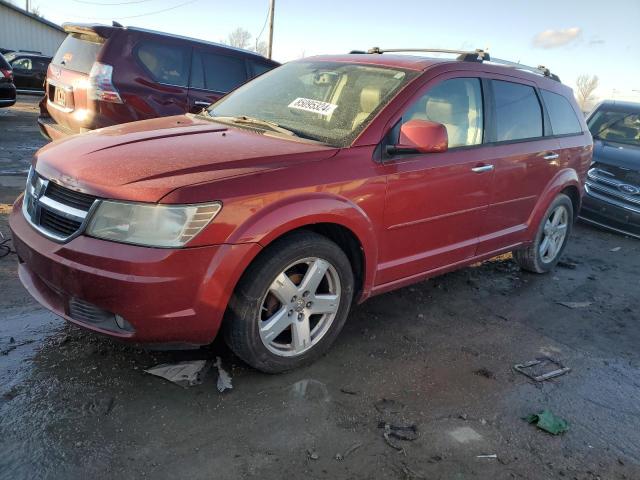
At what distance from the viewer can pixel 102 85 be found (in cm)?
573

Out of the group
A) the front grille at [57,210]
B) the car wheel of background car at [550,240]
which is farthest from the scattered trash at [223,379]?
the car wheel of background car at [550,240]

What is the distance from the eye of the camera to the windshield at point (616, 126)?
25.8 ft

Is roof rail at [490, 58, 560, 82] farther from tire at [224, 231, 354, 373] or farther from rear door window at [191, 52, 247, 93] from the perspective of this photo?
rear door window at [191, 52, 247, 93]

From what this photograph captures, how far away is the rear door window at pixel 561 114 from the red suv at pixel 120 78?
3396 millimetres

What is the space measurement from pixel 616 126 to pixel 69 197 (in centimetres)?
806

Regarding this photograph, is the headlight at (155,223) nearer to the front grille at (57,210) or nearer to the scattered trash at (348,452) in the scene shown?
the front grille at (57,210)

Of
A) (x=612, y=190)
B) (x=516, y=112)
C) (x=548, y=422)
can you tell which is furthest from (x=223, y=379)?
(x=612, y=190)

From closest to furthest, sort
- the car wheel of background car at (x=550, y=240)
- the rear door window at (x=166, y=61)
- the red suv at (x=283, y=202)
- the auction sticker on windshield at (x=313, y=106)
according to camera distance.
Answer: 1. the red suv at (x=283, y=202)
2. the auction sticker on windshield at (x=313, y=106)
3. the car wheel of background car at (x=550, y=240)
4. the rear door window at (x=166, y=61)

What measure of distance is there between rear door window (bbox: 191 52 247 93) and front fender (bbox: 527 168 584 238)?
4.28 m

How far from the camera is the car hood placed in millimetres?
2473

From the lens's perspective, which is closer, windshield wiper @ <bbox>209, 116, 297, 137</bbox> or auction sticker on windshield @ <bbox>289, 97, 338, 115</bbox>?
windshield wiper @ <bbox>209, 116, 297, 137</bbox>

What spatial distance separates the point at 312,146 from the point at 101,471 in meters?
1.90

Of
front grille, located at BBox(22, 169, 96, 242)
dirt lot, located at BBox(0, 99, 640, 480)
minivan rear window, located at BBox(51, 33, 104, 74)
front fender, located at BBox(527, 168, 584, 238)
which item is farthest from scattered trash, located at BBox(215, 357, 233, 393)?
minivan rear window, located at BBox(51, 33, 104, 74)

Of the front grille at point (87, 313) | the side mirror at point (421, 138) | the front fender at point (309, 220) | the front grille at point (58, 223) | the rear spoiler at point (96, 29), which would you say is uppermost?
the rear spoiler at point (96, 29)
